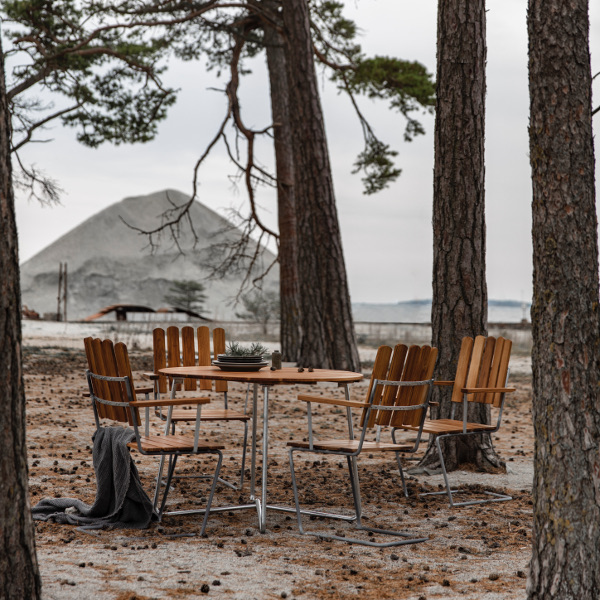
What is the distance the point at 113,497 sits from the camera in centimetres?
489

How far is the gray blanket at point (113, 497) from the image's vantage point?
4746 mm

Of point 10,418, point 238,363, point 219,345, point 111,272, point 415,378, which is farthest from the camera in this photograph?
A: point 111,272

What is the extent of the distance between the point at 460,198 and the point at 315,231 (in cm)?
641

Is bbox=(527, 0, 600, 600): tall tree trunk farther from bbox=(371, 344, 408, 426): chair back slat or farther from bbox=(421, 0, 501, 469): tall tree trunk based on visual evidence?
bbox=(421, 0, 501, 469): tall tree trunk

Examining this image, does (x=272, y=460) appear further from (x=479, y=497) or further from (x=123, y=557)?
(x=123, y=557)

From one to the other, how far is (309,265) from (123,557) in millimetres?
9120

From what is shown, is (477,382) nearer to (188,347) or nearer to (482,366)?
(482,366)

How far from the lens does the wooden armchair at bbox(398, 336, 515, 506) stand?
563cm

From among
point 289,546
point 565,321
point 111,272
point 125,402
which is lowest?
point 289,546

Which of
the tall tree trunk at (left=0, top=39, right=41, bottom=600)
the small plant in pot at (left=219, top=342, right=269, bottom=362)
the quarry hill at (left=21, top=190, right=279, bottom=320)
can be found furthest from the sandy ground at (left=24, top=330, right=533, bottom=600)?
the quarry hill at (left=21, top=190, right=279, bottom=320)

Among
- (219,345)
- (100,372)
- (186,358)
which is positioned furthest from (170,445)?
(219,345)

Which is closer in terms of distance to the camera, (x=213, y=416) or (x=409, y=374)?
(x=409, y=374)

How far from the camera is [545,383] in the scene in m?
3.14

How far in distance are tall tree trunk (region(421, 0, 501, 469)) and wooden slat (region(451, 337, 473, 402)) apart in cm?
66
